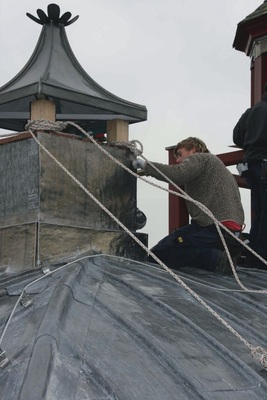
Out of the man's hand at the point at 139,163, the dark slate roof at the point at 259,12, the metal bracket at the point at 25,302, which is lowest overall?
the metal bracket at the point at 25,302

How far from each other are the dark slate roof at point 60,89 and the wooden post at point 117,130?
46mm

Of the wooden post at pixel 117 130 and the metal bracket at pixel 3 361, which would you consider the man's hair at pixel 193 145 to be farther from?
the metal bracket at pixel 3 361

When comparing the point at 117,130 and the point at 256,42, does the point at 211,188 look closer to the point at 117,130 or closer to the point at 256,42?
the point at 117,130

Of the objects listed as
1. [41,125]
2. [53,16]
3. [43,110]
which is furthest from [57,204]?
[53,16]

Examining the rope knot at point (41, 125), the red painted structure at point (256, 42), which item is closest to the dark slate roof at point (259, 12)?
the red painted structure at point (256, 42)

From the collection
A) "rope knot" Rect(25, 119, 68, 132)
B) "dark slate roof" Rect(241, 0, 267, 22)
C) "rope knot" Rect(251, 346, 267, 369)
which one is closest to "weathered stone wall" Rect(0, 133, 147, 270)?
"rope knot" Rect(25, 119, 68, 132)

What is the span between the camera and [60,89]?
553cm

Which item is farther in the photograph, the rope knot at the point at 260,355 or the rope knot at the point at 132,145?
the rope knot at the point at 132,145

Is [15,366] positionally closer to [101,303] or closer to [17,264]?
[101,303]

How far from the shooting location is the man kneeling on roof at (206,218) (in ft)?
19.5

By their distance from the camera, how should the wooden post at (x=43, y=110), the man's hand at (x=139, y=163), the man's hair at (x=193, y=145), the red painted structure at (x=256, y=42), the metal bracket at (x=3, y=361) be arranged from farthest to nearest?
the red painted structure at (x=256, y=42), the man's hair at (x=193, y=145), the man's hand at (x=139, y=163), the wooden post at (x=43, y=110), the metal bracket at (x=3, y=361)

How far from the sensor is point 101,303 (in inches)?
156

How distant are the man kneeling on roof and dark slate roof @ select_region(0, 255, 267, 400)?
105 cm

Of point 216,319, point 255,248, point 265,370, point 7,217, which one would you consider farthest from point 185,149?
point 265,370
